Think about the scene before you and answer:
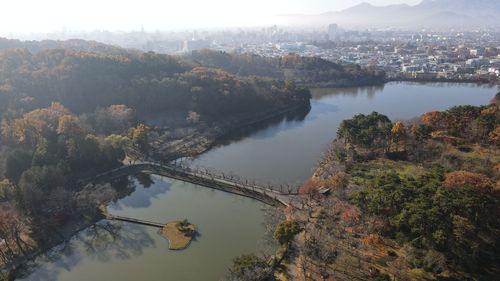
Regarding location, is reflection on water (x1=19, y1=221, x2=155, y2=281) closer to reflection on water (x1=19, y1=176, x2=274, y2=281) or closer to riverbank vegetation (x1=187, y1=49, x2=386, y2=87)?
reflection on water (x1=19, y1=176, x2=274, y2=281)

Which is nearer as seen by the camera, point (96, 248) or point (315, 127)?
point (96, 248)

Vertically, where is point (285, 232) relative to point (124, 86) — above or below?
below

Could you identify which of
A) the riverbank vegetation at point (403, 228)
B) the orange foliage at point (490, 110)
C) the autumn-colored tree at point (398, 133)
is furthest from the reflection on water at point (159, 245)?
the orange foliage at point (490, 110)

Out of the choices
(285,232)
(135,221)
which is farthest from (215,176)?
(285,232)

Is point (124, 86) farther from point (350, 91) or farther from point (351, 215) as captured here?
point (350, 91)

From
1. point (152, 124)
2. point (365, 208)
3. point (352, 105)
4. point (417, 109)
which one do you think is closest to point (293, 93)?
point (352, 105)

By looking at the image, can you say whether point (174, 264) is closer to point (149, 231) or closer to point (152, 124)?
point (149, 231)

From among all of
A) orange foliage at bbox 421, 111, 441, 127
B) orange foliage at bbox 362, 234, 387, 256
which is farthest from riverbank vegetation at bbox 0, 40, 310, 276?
orange foliage at bbox 421, 111, 441, 127

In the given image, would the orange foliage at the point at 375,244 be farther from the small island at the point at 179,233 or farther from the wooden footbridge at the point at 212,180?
the small island at the point at 179,233
